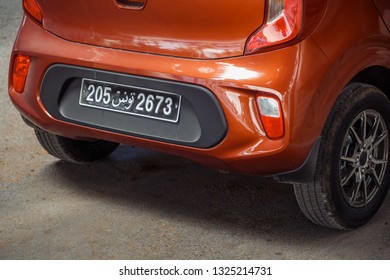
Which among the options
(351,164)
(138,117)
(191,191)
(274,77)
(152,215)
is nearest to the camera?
(274,77)

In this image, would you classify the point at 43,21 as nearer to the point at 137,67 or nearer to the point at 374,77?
the point at 137,67

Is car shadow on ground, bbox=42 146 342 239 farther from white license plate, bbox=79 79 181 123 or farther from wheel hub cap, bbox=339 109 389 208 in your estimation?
A: white license plate, bbox=79 79 181 123

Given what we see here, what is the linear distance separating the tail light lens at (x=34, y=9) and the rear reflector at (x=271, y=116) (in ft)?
3.71

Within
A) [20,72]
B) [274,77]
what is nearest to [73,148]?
[20,72]

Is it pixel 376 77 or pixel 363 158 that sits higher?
pixel 376 77

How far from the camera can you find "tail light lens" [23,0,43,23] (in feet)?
13.3

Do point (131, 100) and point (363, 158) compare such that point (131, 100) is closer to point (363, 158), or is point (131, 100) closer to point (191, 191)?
point (191, 191)

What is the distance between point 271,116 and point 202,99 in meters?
0.29

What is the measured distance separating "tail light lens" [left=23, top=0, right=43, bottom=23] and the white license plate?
0.39 m

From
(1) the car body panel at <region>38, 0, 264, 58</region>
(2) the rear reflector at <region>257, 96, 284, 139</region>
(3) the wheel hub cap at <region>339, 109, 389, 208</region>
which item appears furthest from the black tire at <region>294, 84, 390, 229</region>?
(1) the car body panel at <region>38, 0, 264, 58</region>

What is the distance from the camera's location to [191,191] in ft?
14.7

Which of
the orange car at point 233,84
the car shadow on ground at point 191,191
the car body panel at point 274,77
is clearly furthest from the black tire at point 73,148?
the car body panel at point 274,77

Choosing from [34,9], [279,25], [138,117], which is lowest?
[138,117]

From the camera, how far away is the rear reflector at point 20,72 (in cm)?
408
